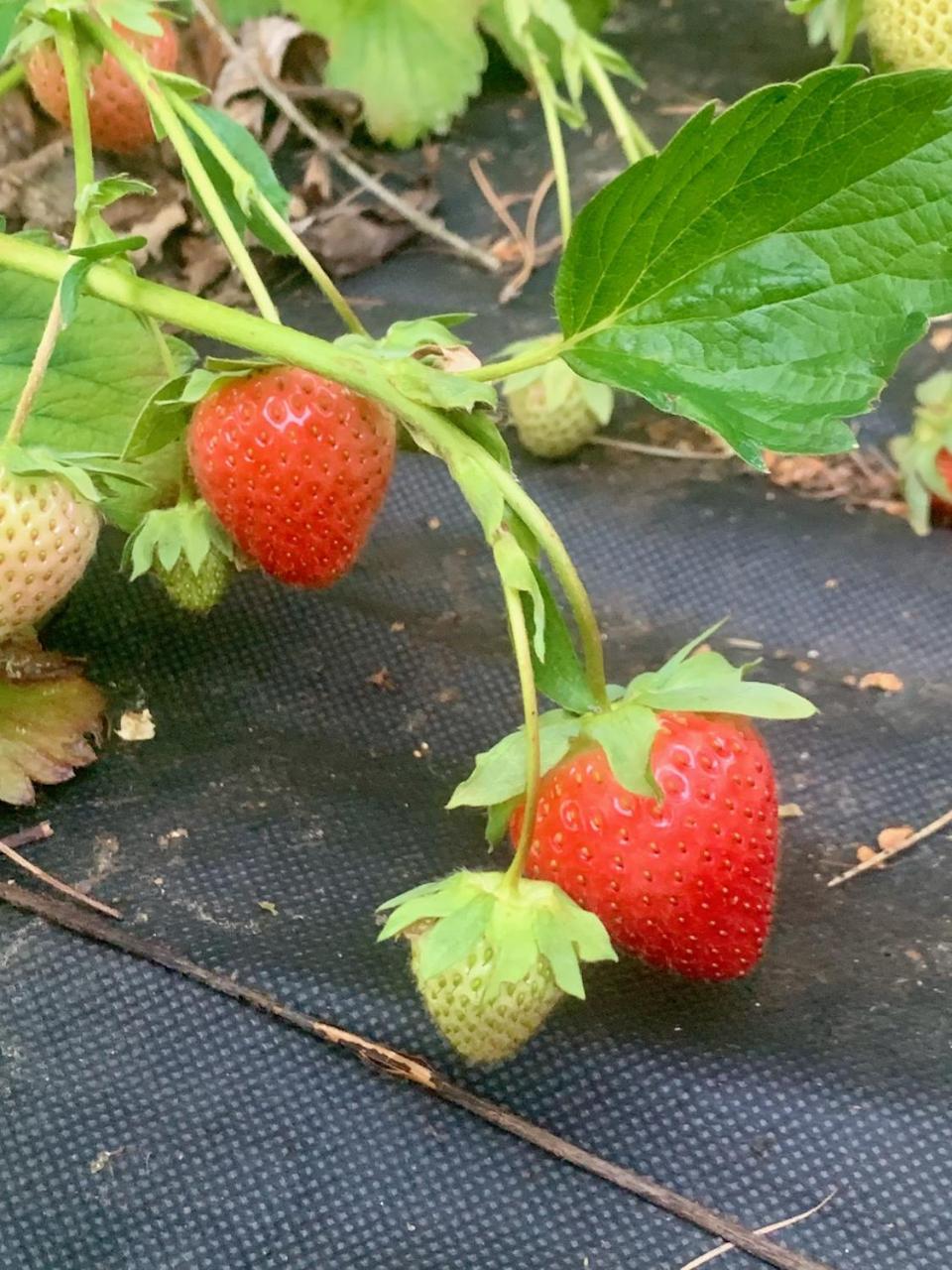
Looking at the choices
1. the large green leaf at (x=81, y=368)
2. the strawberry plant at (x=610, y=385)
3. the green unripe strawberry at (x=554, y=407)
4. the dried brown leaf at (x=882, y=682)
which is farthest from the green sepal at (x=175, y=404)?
the dried brown leaf at (x=882, y=682)

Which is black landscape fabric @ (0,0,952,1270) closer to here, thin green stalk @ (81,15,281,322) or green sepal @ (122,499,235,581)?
green sepal @ (122,499,235,581)

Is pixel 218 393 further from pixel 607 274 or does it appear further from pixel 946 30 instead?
pixel 946 30

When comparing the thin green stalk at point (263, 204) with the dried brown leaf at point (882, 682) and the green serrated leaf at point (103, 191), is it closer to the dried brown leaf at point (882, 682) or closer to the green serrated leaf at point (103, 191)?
the green serrated leaf at point (103, 191)

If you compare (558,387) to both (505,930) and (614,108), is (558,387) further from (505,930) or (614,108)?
(505,930)

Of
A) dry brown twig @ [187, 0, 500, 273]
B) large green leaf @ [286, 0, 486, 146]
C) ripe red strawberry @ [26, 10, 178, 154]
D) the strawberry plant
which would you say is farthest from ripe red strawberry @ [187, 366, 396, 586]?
Answer: large green leaf @ [286, 0, 486, 146]

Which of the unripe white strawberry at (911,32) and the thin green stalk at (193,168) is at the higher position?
the unripe white strawberry at (911,32)
